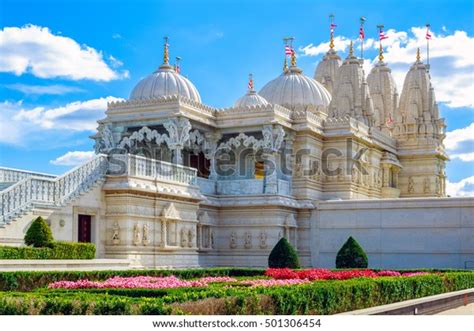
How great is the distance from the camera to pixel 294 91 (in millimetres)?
42688

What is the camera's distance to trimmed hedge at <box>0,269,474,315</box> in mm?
10711

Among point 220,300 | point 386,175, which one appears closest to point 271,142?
point 386,175

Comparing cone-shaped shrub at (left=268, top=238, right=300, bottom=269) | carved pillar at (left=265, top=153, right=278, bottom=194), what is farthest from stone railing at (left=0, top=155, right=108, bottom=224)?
carved pillar at (left=265, top=153, right=278, bottom=194)

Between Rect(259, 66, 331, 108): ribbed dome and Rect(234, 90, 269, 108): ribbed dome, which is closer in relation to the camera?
Rect(234, 90, 269, 108): ribbed dome

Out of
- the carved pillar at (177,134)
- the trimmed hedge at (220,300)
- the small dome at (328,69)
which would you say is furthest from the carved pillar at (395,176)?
the trimmed hedge at (220,300)

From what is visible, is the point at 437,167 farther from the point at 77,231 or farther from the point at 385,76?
the point at 77,231

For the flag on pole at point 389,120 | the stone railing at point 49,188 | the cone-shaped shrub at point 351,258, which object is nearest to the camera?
the stone railing at point 49,188

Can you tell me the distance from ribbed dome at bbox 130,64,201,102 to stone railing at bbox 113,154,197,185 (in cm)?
722

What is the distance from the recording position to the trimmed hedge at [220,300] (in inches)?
422

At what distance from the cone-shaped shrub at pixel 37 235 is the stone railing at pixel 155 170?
6.15m

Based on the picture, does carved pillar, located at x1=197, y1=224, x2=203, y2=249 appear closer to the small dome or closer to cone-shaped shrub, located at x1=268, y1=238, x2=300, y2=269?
cone-shaped shrub, located at x1=268, y1=238, x2=300, y2=269

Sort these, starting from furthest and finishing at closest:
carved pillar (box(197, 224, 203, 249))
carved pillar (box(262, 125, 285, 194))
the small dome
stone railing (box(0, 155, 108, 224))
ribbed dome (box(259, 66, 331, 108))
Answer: the small dome < ribbed dome (box(259, 66, 331, 108)) < carved pillar (box(262, 125, 285, 194)) < carved pillar (box(197, 224, 203, 249)) < stone railing (box(0, 155, 108, 224))

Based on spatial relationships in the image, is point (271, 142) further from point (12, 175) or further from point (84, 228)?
point (12, 175)

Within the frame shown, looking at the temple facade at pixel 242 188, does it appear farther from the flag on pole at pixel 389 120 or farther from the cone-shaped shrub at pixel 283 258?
the flag on pole at pixel 389 120
